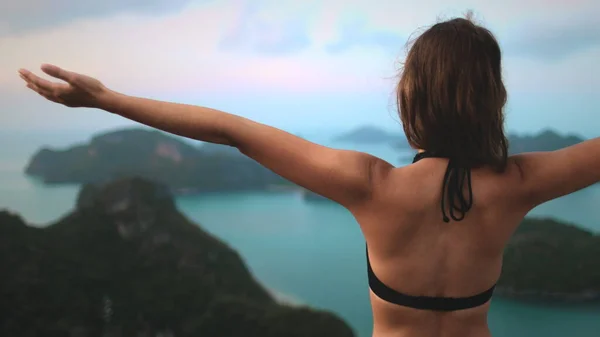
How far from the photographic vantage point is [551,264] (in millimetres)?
1987

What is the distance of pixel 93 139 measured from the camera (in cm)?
208

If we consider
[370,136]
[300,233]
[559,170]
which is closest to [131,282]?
[300,233]

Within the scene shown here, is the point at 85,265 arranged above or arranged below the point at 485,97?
below

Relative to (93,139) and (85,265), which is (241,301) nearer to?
(85,265)

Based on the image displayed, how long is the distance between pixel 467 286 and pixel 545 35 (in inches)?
57.5

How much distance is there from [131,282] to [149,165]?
0.39 m

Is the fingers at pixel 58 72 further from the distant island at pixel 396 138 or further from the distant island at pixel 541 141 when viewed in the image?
the distant island at pixel 541 141

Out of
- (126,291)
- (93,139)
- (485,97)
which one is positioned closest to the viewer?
(485,97)

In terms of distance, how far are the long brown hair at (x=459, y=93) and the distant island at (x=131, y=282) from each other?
50.5 inches

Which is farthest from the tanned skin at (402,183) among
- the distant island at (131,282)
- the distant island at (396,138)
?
the distant island at (396,138)

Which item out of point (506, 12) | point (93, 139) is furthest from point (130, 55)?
point (506, 12)

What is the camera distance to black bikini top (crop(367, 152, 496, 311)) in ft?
2.39

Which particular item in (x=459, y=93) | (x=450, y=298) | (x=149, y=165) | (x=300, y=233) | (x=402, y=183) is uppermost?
(x=459, y=93)

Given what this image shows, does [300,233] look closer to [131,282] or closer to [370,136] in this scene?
[370,136]
